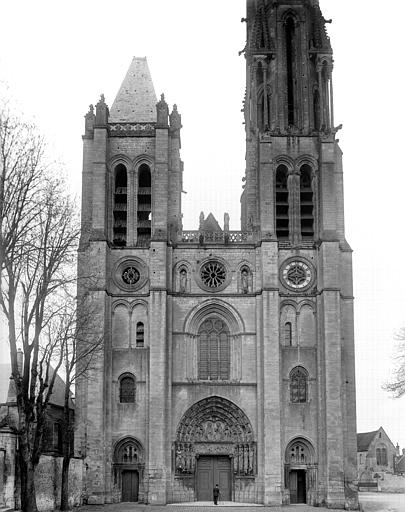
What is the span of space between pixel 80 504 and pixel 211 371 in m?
9.38

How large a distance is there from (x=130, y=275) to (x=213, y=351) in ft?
18.9

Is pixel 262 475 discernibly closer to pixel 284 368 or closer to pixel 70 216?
pixel 284 368

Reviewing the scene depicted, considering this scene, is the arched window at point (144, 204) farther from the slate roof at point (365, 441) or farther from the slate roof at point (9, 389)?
the slate roof at point (365, 441)

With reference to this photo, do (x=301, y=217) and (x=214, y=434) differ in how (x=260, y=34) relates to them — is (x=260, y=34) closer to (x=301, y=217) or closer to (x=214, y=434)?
(x=301, y=217)

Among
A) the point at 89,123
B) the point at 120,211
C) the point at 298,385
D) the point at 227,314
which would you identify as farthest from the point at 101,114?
the point at 298,385

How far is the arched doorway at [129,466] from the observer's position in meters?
45.7

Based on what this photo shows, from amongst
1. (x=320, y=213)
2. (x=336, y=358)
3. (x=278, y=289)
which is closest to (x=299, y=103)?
(x=320, y=213)

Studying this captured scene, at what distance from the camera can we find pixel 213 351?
156 feet

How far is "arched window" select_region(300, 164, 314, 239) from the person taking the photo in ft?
161

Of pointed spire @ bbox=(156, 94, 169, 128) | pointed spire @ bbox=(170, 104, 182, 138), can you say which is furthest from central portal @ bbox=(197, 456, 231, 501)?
pointed spire @ bbox=(156, 94, 169, 128)

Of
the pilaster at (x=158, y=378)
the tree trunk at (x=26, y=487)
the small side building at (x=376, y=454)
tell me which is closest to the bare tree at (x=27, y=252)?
the tree trunk at (x=26, y=487)

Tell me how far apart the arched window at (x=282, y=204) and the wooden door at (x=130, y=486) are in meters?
14.4

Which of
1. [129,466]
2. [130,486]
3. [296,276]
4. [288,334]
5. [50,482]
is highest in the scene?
[296,276]

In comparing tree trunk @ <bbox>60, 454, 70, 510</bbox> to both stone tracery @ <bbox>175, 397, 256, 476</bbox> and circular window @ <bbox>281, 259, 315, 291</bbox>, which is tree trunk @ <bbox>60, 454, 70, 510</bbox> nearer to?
stone tracery @ <bbox>175, 397, 256, 476</bbox>
